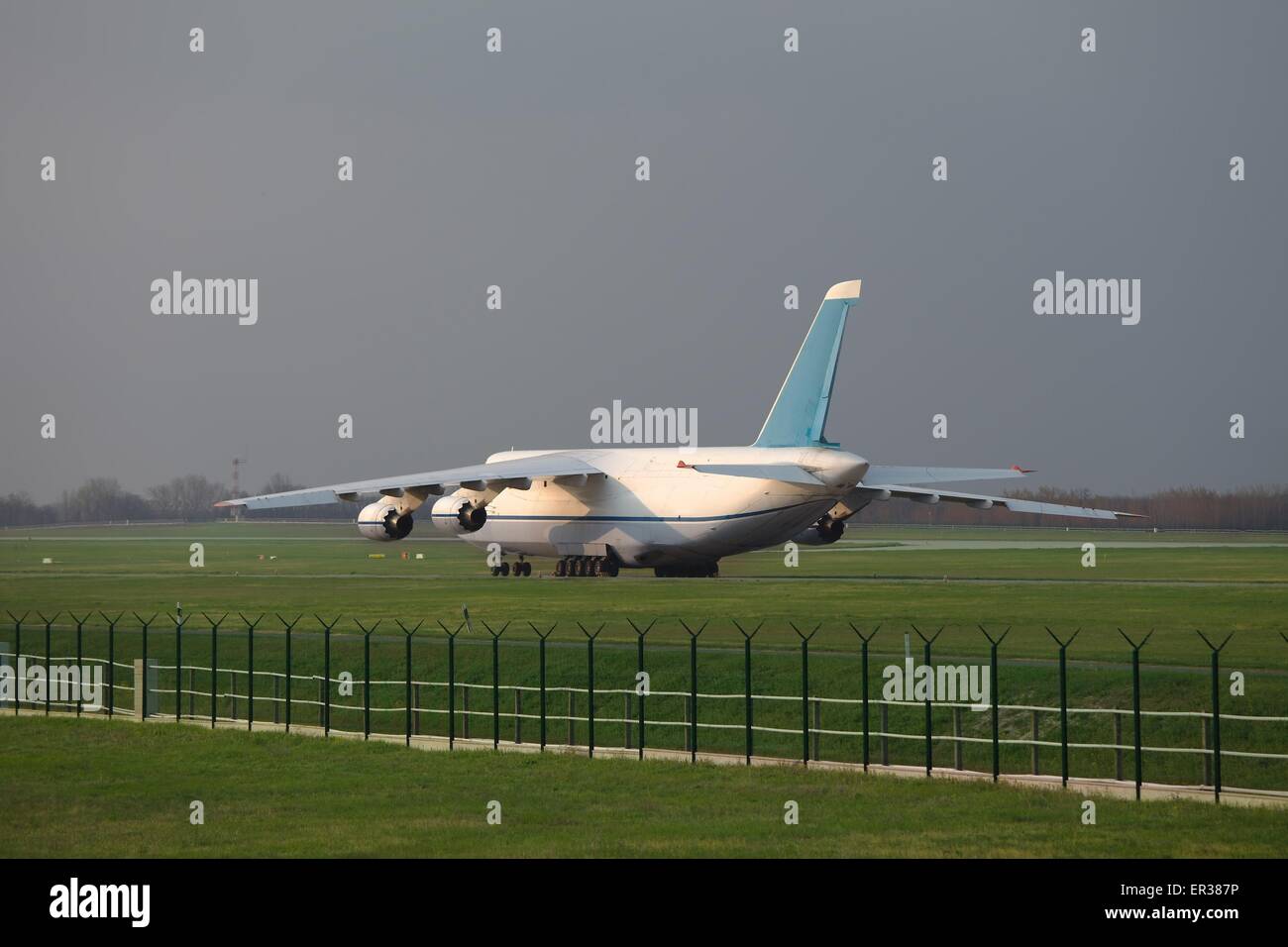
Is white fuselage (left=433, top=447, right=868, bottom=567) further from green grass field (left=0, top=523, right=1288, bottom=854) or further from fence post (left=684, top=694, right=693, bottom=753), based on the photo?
fence post (left=684, top=694, right=693, bottom=753)

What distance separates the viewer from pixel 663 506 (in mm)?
63719

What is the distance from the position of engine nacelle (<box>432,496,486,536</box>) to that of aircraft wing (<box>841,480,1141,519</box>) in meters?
12.7

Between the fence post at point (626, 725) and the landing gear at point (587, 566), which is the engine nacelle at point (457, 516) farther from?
the fence post at point (626, 725)

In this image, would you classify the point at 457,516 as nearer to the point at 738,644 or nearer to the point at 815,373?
the point at 815,373

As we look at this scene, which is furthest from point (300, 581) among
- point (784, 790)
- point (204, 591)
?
point (784, 790)

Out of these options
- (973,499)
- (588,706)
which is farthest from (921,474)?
(588,706)

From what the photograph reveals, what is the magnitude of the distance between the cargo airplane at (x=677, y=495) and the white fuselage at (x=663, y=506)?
1.8 inches

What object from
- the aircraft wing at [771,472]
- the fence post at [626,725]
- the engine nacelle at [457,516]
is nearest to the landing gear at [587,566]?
the engine nacelle at [457,516]

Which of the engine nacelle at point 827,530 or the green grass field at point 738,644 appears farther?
the engine nacelle at point 827,530

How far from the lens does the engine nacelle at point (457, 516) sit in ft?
215

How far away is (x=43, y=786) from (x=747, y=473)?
33.7 metres

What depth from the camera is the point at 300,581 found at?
70250 millimetres

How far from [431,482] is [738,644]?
78.2 ft
